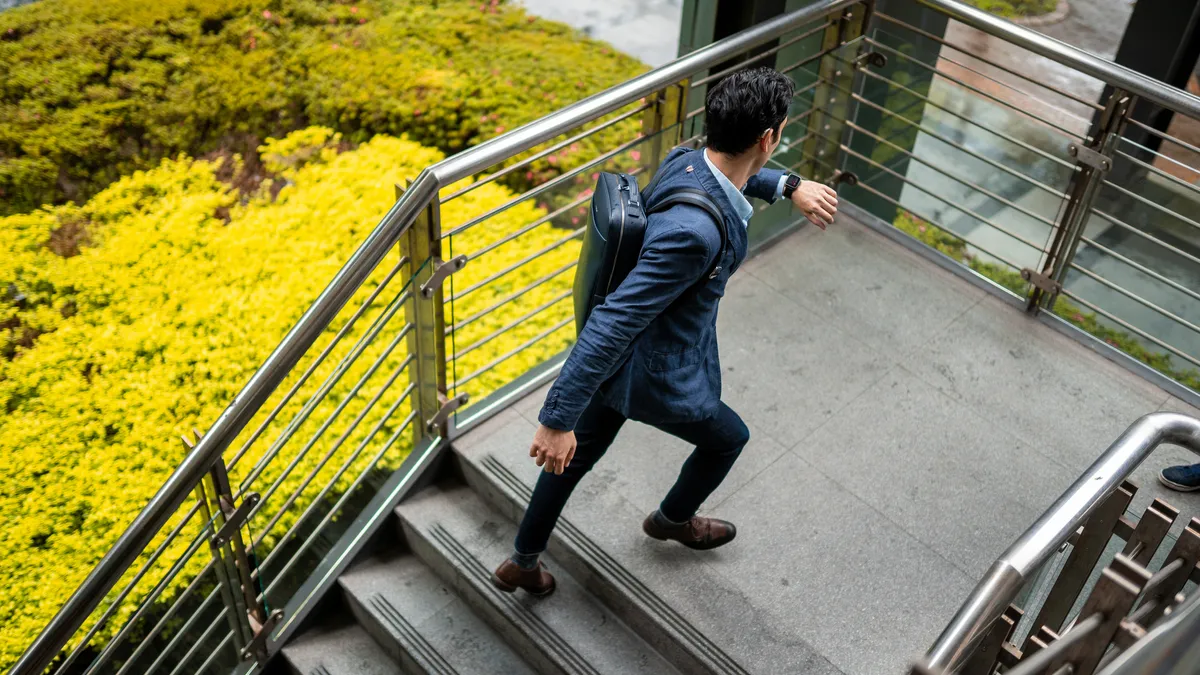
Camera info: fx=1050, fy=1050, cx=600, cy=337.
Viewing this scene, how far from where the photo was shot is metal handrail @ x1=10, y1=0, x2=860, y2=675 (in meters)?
2.82

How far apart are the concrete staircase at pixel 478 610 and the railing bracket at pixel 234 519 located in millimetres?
648

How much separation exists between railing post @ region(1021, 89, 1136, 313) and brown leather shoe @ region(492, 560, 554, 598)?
93.1 inches

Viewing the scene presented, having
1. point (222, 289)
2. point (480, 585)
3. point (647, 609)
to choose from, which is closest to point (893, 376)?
point (647, 609)

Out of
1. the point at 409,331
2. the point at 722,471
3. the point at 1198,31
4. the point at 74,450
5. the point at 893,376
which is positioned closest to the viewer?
the point at 722,471

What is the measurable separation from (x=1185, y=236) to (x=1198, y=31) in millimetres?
883

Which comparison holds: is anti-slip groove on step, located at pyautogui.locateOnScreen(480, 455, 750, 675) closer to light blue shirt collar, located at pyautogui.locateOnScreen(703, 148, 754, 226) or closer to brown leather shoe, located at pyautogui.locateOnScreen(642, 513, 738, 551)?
brown leather shoe, located at pyautogui.locateOnScreen(642, 513, 738, 551)

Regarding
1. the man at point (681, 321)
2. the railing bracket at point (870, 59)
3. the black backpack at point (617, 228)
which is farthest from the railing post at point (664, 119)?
the black backpack at point (617, 228)

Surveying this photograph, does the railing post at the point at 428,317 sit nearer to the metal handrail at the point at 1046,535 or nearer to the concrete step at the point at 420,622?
the concrete step at the point at 420,622

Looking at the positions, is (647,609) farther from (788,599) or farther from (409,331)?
(409,331)

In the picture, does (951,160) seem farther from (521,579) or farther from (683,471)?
(521,579)

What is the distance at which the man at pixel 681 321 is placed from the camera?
96.4 inches

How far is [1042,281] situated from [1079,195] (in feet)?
1.32

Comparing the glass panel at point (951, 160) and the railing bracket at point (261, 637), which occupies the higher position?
the glass panel at point (951, 160)

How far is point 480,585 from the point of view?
3457mm
